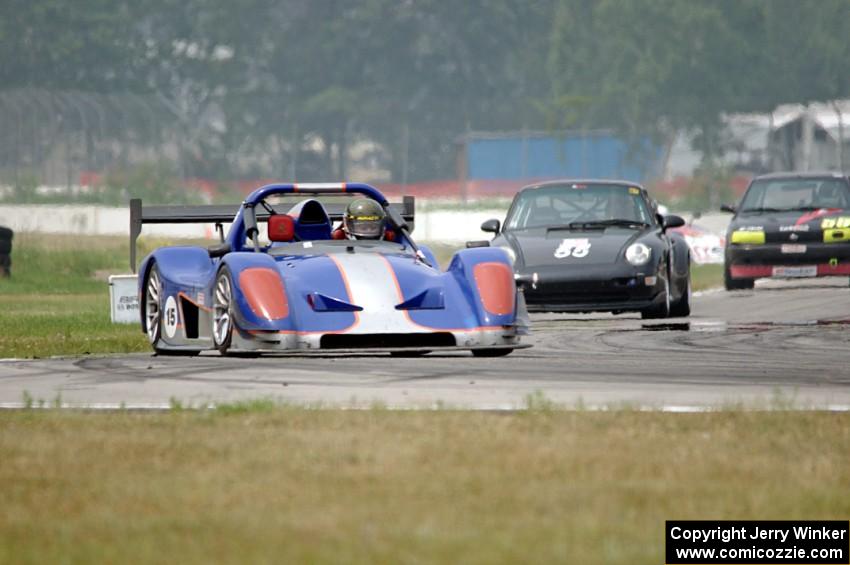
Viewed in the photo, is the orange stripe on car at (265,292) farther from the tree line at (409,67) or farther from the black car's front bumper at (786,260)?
the tree line at (409,67)

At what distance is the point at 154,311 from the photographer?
14.6 metres

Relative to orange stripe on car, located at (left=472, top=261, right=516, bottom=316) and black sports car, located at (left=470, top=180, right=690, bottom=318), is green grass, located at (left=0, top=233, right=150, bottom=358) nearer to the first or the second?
orange stripe on car, located at (left=472, top=261, right=516, bottom=316)

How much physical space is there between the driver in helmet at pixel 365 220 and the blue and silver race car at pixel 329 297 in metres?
0.10

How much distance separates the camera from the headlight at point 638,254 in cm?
1784

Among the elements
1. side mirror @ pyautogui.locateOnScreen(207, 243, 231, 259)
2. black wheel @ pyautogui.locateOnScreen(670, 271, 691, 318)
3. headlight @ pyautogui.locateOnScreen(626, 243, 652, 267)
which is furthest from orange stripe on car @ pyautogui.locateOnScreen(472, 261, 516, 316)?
black wheel @ pyautogui.locateOnScreen(670, 271, 691, 318)

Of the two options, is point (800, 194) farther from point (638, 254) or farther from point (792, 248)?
point (638, 254)

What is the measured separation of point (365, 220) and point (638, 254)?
4.71 m

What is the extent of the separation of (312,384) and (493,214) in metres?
33.9

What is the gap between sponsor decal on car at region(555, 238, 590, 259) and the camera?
17984mm

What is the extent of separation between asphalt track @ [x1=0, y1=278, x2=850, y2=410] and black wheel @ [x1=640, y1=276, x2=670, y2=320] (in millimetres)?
2180

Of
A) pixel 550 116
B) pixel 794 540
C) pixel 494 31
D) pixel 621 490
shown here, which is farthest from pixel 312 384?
pixel 494 31

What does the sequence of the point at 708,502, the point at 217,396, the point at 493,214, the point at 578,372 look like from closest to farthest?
the point at 708,502, the point at 217,396, the point at 578,372, the point at 493,214

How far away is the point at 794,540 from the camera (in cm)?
597

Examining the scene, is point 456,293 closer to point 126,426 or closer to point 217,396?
point 217,396
